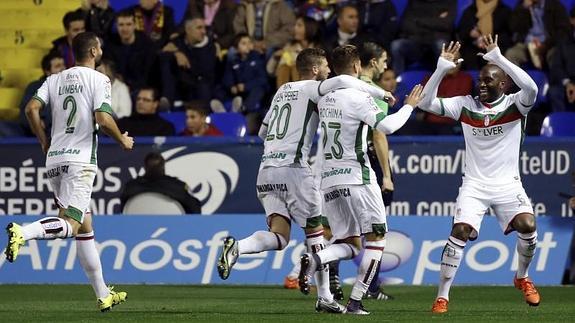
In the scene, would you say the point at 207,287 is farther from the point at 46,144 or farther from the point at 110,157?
the point at 46,144

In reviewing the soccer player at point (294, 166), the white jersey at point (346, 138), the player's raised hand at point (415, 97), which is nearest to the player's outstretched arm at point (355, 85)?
the white jersey at point (346, 138)

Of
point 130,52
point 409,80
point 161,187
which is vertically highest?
point 409,80

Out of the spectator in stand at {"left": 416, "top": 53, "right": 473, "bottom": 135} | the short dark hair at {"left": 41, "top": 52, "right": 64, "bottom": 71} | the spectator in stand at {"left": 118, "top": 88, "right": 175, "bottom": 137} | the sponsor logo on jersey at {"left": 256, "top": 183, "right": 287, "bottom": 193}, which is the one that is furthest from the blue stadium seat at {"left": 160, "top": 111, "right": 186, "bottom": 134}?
the sponsor logo on jersey at {"left": 256, "top": 183, "right": 287, "bottom": 193}

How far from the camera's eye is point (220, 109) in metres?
21.1

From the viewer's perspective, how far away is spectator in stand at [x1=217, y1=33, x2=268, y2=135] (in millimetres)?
21094

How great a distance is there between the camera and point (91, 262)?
489 inches

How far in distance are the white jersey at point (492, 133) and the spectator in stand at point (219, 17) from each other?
10039mm

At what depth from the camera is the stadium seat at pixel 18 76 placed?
2362 centimetres

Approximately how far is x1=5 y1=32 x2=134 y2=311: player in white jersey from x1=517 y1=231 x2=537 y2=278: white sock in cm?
349

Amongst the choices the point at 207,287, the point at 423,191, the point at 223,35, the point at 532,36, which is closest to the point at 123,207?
the point at 207,287

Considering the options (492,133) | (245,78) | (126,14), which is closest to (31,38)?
(126,14)

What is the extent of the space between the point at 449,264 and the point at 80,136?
327 centimetres

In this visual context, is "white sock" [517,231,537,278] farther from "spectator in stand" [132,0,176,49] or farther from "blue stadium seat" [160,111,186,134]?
"spectator in stand" [132,0,176,49]

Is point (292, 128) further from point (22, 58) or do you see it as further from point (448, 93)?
point (22, 58)
